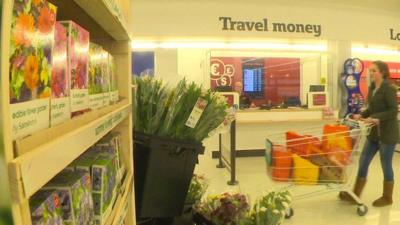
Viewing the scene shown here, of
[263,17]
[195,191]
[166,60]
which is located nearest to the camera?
[195,191]

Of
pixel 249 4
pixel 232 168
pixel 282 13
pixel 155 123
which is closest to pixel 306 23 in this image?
pixel 282 13

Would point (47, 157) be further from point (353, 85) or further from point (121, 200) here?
point (353, 85)

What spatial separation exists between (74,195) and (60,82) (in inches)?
11.6

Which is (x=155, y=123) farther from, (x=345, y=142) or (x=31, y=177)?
(x=345, y=142)

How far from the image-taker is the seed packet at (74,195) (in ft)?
2.78

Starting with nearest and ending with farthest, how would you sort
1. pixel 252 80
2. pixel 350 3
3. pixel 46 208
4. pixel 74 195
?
pixel 46 208, pixel 74 195, pixel 350 3, pixel 252 80

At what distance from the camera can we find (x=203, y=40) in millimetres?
6332

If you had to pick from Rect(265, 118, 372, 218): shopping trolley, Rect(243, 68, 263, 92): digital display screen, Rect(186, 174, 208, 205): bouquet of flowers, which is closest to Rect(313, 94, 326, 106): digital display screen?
Rect(243, 68, 263, 92): digital display screen

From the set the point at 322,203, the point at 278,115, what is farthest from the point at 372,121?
the point at 278,115

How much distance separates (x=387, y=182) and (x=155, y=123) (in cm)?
327

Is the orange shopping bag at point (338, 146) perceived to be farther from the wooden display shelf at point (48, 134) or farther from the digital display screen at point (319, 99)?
the digital display screen at point (319, 99)

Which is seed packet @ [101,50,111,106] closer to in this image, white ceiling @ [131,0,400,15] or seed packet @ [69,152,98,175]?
seed packet @ [69,152,98,175]

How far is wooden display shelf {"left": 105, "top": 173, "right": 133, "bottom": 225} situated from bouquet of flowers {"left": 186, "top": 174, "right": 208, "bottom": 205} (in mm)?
563

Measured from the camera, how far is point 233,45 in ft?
22.4
